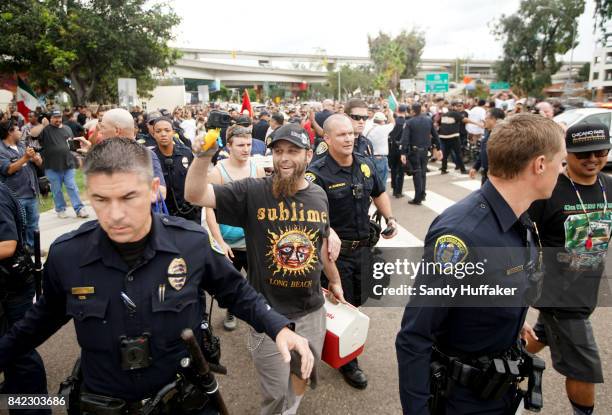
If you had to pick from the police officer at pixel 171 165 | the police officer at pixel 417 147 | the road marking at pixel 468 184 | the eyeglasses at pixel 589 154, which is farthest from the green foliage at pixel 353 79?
the eyeglasses at pixel 589 154

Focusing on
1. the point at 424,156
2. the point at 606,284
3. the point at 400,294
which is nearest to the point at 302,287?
the point at 400,294

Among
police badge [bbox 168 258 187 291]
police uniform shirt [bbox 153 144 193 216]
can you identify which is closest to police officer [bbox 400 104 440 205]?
police uniform shirt [bbox 153 144 193 216]

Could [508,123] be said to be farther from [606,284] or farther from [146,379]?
[606,284]

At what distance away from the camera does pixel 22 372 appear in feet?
8.91

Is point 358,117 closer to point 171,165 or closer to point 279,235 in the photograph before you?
point 171,165

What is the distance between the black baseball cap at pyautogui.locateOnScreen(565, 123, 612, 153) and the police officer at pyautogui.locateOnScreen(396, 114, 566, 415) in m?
0.94

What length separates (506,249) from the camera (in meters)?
1.78

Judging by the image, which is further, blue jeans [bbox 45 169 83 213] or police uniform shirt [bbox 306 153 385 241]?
blue jeans [bbox 45 169 83 213]

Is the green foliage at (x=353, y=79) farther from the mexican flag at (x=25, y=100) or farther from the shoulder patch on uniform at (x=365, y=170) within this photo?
the shoulder patch on uniform at (x=365, y=170)

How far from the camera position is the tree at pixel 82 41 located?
2028 cm

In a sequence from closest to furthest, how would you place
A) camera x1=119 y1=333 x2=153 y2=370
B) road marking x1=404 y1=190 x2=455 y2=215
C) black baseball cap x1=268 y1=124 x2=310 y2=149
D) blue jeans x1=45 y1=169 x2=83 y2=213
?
camera x1=119 y1=333 x2=153 y2=370
black baseball cap x1=268 y1=124 x2=310 y2=149
blue jeans x1=45 y1=169 x2=83 y2=213
road marking x1=404 y1=190 x2=455 y2=215

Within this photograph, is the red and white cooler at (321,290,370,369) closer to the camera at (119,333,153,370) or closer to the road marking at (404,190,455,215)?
the camera at (119,333,153,370)

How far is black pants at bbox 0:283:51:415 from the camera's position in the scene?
8.76 feet

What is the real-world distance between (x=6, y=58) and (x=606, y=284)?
90.2 feet
